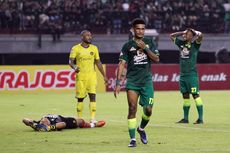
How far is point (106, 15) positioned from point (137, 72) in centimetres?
2835

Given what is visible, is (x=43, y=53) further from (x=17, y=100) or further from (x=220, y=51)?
(x=17, y=100)

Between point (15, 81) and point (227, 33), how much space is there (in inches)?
559

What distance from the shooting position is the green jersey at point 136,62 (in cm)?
1515

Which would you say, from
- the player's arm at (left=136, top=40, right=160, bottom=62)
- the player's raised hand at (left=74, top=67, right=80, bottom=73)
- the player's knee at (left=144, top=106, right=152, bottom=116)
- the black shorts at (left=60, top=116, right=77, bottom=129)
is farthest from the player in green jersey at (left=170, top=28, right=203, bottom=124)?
the player's arm at (left=136, top=40, right=160, bottom=62)

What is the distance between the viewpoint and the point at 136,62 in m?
15.2

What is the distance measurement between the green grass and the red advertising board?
9028 millimetres

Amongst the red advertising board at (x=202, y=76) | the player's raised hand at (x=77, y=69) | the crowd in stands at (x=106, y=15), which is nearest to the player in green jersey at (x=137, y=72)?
the player's raised hand at (x=77, y=69)

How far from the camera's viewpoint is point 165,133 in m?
17.6

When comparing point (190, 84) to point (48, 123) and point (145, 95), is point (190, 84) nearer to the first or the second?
point (48, 123)

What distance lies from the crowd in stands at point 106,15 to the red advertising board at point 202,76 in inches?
230

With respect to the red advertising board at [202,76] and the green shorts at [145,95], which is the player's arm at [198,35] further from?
the red advertising board at [202,76]

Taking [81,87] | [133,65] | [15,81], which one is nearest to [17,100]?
[15,81]

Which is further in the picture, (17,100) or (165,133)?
(17,100)

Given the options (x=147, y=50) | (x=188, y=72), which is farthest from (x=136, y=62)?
(x=188, y=72)
